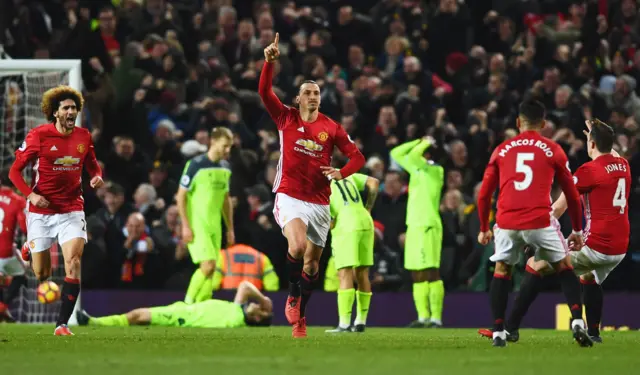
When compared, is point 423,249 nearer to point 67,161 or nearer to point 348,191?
point 348,191

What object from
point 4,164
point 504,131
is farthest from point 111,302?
point 504,131

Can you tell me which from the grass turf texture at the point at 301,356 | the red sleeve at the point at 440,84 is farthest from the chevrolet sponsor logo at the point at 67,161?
the red sleeve at the point at 440,84

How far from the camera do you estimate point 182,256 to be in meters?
16.2

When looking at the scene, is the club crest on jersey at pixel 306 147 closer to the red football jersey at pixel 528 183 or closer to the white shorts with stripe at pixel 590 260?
the red football jersey at pixel 528 183

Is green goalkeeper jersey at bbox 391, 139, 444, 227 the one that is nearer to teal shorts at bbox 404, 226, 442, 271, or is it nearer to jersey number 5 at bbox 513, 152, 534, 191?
teal shorts at bbox 404, 226, 442, 271

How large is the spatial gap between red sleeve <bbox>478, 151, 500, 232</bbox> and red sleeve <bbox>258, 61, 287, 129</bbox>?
2095mm

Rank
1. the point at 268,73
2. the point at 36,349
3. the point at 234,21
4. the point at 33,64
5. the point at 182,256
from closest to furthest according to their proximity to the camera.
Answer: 1. the point at 36,349
2. the point at 268,73
3. the point at 33,64
4. the point at 182,256
5. the point at 234,21

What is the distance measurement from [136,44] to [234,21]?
1.74 metres

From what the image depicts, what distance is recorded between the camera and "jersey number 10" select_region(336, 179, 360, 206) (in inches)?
531

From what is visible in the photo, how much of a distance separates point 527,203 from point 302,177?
7.57ft

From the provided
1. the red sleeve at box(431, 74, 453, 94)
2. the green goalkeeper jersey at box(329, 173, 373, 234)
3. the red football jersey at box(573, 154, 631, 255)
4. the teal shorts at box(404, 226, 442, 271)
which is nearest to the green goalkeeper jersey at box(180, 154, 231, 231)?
the green goalkeeper jersey at box(329, 173, 373, 234)

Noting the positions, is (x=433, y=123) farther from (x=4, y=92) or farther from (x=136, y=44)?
(x=4, y=92)

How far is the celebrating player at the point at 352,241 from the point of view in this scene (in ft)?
43.5

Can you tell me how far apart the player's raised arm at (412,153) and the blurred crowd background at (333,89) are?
1.59 m
